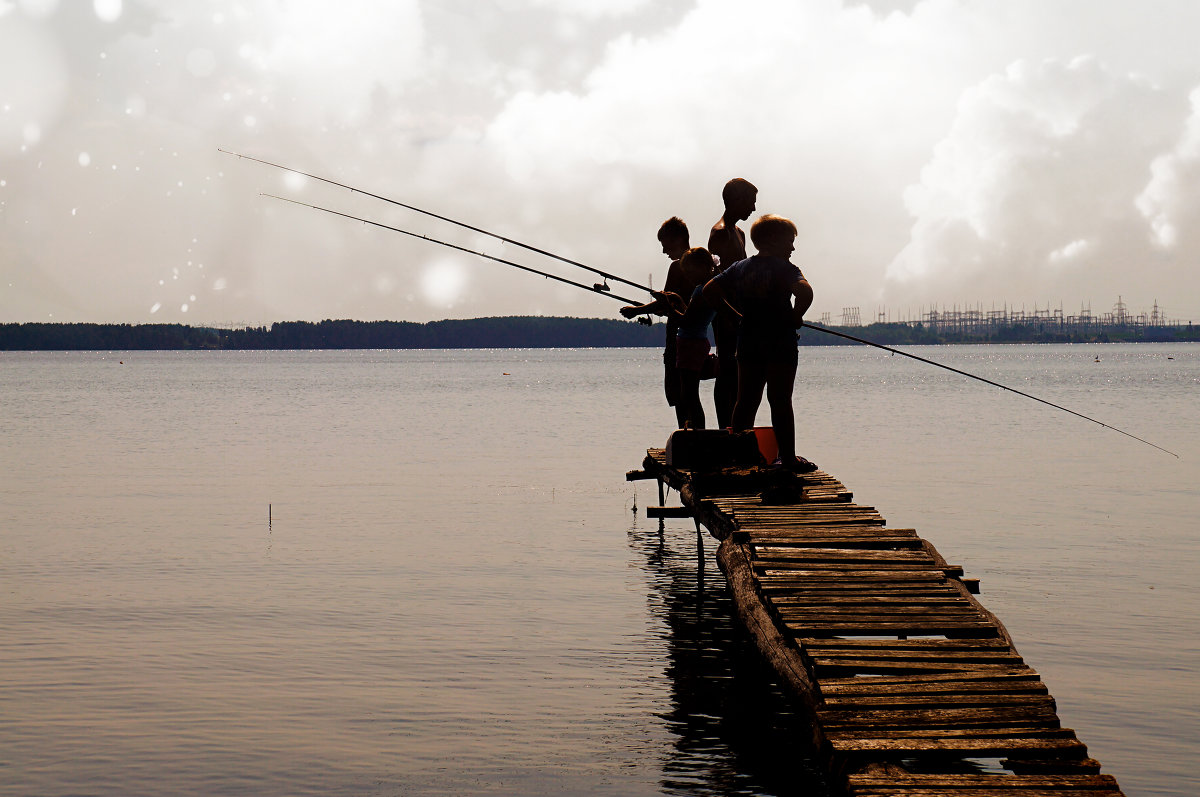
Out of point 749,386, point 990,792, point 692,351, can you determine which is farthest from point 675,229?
point 990,792

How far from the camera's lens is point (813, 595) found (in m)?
8.39

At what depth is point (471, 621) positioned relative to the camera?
1398 centimetres

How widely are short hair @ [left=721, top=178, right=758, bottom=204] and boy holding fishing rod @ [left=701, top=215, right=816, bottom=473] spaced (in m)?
1.91

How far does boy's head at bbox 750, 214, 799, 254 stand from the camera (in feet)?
35.4

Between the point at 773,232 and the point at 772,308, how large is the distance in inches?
24.8

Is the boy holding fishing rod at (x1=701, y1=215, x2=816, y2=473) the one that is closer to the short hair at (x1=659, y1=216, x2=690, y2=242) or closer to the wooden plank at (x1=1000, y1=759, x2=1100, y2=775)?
the short hair at (x1=659, y1=216, x2=690, y2=242)

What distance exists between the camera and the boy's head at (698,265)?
12.7m

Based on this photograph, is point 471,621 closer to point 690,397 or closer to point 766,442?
point 690,397

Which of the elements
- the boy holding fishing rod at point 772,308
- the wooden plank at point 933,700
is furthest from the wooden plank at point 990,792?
the boy holding fishing rod at point 772,308

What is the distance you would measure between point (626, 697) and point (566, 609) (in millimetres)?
4060

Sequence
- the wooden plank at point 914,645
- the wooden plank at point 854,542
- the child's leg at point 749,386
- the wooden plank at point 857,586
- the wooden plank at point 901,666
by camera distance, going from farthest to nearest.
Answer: the child's leg at point 749,386 → the wooden plank at point 854,542 → the wooden plank at point 857,586 → the wooden plank at point 914,645 → the wooden plank at point 901,666

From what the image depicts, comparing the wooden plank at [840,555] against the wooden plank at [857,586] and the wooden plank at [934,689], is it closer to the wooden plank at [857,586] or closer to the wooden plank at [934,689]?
the wooden plank at [857,586]

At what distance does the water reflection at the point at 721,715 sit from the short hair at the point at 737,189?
4.13 metres

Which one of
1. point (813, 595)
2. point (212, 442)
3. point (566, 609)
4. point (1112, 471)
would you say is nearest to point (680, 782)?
point (813, 595)
